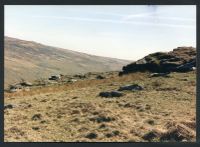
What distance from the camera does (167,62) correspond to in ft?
141

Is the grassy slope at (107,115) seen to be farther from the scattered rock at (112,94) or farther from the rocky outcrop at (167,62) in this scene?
the rocky outcrop at (167,62)

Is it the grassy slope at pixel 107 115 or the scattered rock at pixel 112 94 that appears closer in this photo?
the grassy slope at pixel 107 115

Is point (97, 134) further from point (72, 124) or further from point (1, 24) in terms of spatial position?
point (1, 24)

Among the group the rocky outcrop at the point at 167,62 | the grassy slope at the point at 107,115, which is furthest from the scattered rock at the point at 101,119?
the rocky outcrop at the point at 167,62

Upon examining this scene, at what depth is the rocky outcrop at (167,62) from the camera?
132 feet

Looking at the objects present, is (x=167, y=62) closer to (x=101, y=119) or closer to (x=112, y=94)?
(x=112, y=94)

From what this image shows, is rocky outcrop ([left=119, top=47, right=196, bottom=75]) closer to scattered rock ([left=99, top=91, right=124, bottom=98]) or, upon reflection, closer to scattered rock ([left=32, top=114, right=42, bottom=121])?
scattered rock ([left=99, top=91, right=124, bottom=98])

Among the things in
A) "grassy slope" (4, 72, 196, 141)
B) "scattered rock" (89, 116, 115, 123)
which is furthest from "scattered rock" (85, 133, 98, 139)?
"scattered rock" (89, 116, 115, 123)

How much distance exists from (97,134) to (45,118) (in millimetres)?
5257

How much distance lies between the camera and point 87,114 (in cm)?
1956

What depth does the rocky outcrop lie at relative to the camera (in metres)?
40.4

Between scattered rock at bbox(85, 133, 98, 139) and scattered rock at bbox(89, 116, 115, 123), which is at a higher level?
scattered rock at bbox(85, 133, 98, 139)

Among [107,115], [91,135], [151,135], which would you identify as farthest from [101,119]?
[151,135]

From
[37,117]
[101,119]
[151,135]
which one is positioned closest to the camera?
[151,135]
